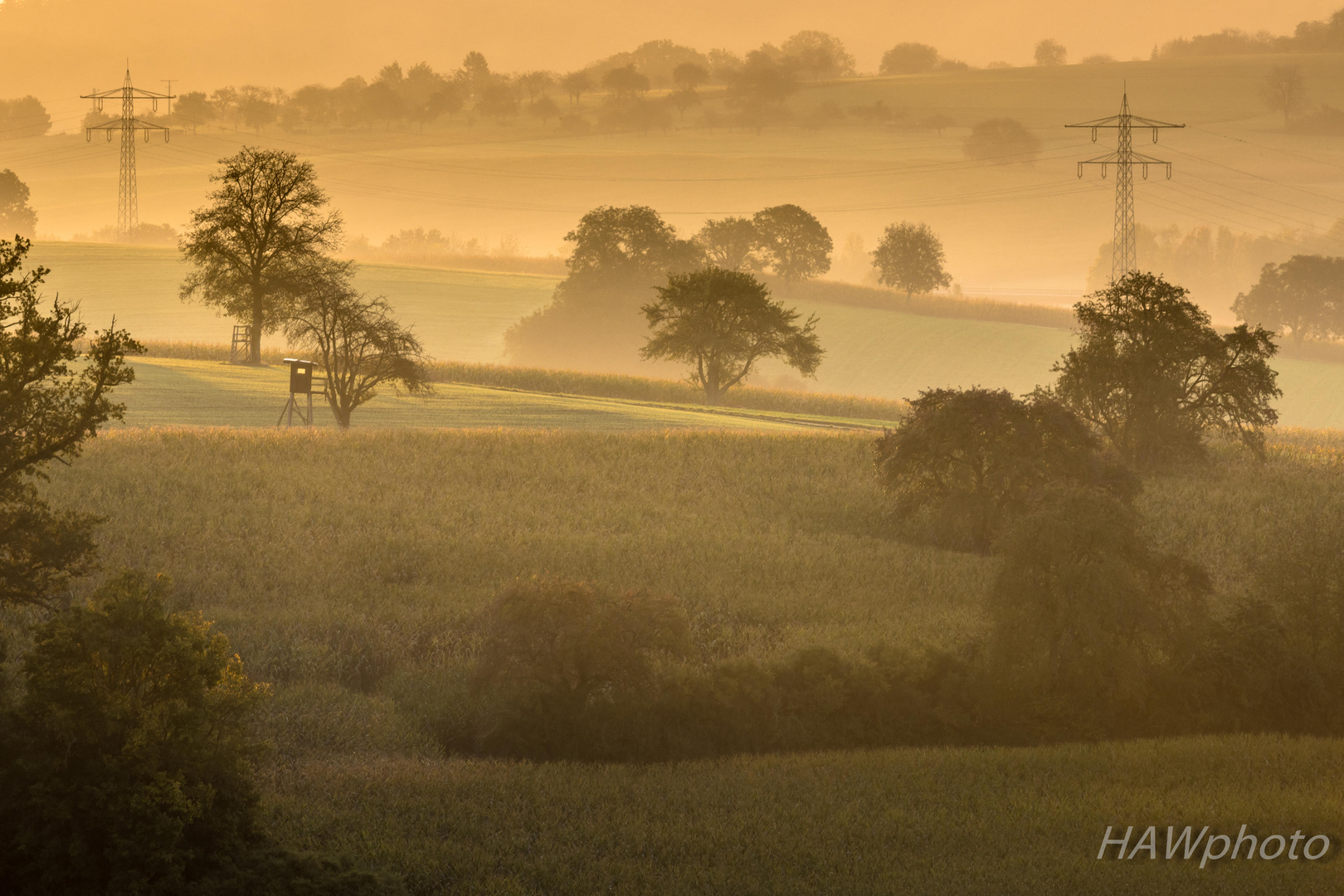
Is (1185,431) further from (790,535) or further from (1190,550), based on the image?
(790,535)

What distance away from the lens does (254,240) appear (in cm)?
6481

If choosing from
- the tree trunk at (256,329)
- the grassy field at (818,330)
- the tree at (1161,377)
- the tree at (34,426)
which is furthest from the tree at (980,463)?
the grassy field at (818,330)

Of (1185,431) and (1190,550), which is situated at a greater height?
(1185,431)

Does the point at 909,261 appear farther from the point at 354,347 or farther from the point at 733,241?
the point at 354,347

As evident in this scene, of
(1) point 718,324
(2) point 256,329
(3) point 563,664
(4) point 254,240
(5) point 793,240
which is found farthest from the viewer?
(5) point 793,240

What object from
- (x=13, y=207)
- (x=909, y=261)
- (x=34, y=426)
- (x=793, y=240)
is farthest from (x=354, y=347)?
(x=13, y=207)

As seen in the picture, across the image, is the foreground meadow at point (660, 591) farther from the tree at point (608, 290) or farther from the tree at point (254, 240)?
the tree at point (608, 290)

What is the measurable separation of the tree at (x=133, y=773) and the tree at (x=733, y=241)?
93.7 meters

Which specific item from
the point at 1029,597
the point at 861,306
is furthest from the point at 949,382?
the point at 1029,597

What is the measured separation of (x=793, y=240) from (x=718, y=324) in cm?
4544

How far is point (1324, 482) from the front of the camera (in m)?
40.2

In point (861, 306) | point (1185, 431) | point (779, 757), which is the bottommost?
point (779, 757)

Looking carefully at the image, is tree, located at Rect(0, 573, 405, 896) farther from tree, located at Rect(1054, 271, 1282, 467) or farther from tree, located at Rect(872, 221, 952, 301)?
tree, located at Rect(872, 221, 952, 301)

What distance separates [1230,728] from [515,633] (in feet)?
43.8
